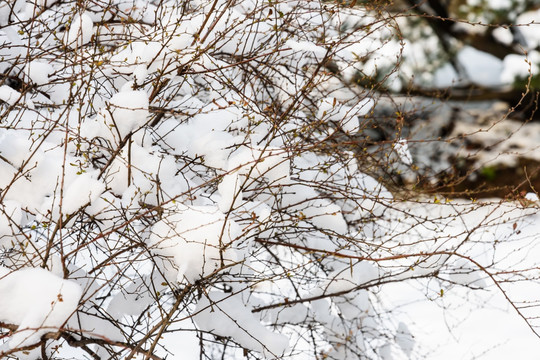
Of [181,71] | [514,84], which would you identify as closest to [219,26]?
[181,71]

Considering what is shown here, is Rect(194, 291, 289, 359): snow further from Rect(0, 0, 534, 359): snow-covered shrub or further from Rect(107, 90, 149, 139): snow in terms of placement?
Rect(107, 90, 149, 139): snow

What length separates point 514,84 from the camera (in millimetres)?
8000

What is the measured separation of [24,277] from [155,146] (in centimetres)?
125

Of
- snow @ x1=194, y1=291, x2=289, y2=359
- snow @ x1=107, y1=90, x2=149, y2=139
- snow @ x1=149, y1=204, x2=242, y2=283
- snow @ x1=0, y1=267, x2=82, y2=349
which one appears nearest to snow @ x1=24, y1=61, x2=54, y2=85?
snow @ x1=107, y1=90, x2=149, y2=139

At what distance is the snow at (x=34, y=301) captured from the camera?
1930mm

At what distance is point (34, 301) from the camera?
1965mm

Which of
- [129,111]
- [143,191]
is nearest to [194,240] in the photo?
[143,191]

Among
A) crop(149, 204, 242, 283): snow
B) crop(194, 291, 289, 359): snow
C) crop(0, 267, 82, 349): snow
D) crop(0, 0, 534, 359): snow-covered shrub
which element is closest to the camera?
crop(0, 267, 82, 349): snow

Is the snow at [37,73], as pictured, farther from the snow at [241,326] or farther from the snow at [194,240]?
the snow at [241,326]

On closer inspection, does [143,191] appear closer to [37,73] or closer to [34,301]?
[34,301]

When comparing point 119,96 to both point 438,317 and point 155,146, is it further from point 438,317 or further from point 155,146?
point 438,317

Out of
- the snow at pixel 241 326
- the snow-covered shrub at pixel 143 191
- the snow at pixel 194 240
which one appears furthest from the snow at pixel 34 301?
the snow at pixel 241 326

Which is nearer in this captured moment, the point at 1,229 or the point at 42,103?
the point at 1,229

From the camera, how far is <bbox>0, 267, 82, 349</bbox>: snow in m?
1.93
